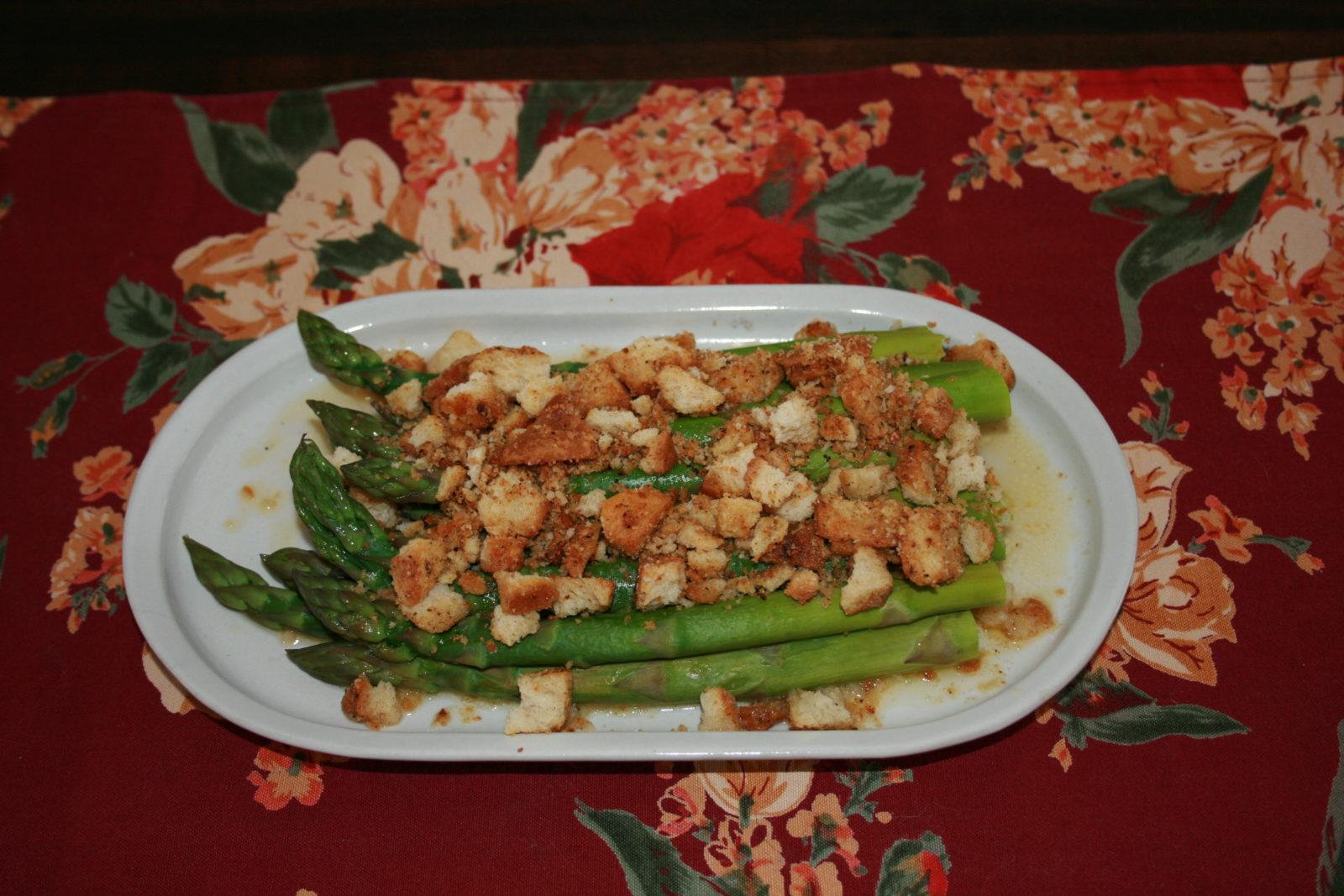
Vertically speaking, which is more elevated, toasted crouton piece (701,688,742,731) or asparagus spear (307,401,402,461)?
asparagus spear (307,401,402,461)

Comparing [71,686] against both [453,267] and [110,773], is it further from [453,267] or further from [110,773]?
[453,267]

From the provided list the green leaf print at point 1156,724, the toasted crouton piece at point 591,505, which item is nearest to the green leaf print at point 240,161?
the toasted crouton piece at point 591,505

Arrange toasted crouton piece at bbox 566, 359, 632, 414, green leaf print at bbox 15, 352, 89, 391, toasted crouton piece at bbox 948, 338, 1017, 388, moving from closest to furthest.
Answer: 1. toasted crouton piece at bbox 566, 359, 632, 414
2. toasted crouton piece at bbox 948, 338, 1017, 388
3. green leaf print at bbox 15, 352, 89, 391

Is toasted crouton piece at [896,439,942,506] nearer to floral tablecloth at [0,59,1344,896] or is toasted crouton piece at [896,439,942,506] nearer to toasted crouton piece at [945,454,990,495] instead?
toasted crouton piece at [945,454,990,495]

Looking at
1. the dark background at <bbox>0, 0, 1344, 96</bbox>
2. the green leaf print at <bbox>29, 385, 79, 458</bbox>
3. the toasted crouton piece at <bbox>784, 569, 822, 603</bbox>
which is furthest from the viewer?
the dark background at <bbox>0, 0, 1344, 96</bbox>

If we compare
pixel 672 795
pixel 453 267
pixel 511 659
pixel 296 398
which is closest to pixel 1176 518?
pixel 672 795

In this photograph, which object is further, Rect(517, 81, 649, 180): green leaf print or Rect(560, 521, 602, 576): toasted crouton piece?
Rect(517, 81, 649, 180): green leaf print

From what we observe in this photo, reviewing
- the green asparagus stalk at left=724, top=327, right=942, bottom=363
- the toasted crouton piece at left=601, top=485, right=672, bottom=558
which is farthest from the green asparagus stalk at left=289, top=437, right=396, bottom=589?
the green asparagus stalk at left=724, top=327, right=942, bottom=363
